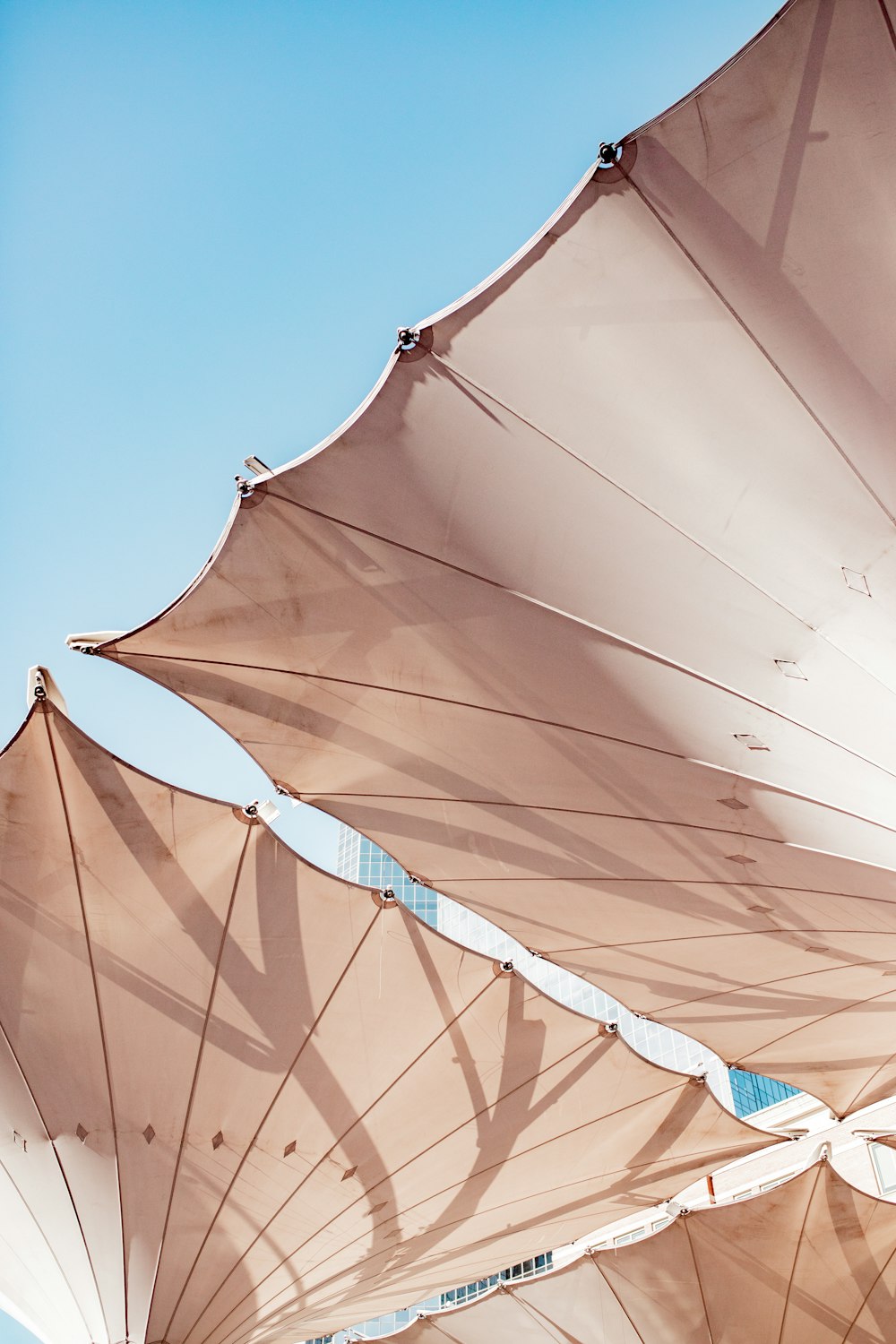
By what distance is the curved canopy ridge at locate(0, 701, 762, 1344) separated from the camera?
32.0 ft

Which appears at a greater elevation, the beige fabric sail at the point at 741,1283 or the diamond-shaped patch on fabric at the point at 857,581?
the diamond-shaped patch on fabric at the point at 857,581

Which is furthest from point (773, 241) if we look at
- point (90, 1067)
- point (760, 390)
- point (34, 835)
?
point (90, 1067)

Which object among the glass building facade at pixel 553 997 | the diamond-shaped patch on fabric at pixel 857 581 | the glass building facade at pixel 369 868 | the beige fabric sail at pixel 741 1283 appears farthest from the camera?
the glass building facade at pixel 369 868

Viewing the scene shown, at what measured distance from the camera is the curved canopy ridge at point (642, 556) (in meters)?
5.82

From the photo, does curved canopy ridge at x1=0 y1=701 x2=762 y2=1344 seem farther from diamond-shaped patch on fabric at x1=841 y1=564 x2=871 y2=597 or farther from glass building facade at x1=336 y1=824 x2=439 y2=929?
glass building facade at x1=336 y1=824 x2=439 y2=929

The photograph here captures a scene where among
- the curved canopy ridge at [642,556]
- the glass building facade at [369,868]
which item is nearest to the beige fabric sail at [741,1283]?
the curved canopy ridge at [642,556]

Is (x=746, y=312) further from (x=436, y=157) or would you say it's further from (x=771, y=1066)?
(x=771, y=1066)

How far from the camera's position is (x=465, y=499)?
702cm

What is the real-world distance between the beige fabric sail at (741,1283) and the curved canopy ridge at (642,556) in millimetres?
5128

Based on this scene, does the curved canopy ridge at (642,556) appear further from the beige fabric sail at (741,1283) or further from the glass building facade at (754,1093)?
the glass building facade at (754,1093)

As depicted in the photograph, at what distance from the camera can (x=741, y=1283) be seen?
13172mm

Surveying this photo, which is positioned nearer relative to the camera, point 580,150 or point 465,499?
point 580,150

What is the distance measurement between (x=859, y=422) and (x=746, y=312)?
1.01m

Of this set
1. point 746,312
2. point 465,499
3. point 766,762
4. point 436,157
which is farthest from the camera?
point 436,157
